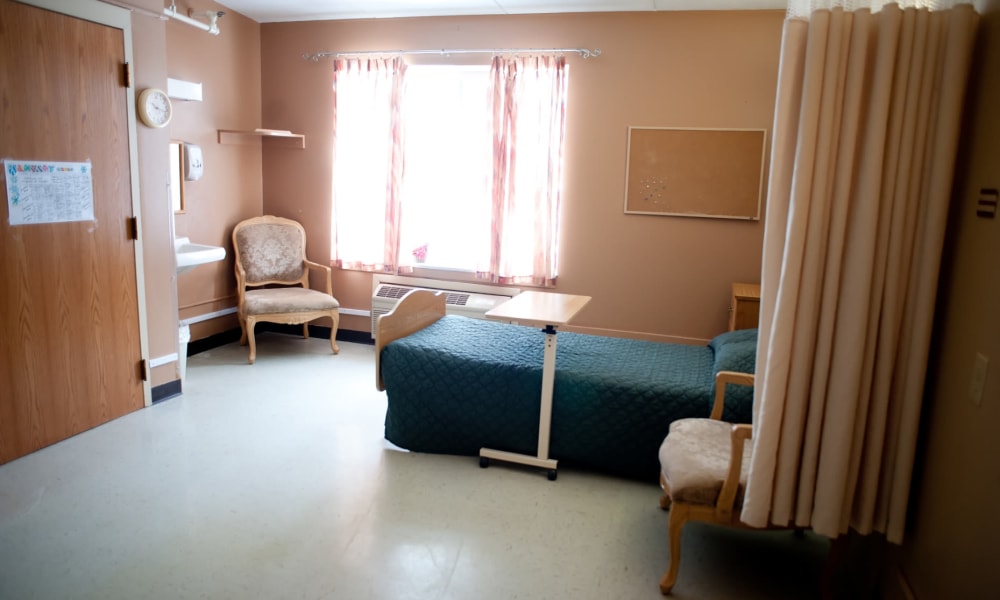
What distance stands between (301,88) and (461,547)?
393 cm

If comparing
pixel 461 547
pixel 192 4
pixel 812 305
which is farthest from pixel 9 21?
pixel 812 305

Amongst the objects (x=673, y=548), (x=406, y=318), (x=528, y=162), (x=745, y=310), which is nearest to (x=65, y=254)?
(x=406, y=318)

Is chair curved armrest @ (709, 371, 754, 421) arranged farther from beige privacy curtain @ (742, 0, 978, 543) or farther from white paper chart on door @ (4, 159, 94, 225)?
white paper chart on door @ (4, 159, 94, 225)

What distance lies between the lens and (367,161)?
5.02 m

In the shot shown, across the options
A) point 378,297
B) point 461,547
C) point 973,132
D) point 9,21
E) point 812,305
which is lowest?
point 461,547

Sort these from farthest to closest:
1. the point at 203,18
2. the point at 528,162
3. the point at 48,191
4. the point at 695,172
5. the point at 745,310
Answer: the point at 528,162, the point at 203,18, the point at 695,172, the point at 745,310, the point at 48,191

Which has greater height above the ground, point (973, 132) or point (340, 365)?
point (973, 132)

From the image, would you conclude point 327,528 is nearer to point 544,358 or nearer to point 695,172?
point 544,358

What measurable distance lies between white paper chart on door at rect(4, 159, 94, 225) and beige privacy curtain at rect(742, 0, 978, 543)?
3.07m

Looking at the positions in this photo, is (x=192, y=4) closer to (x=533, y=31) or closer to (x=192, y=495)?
(x=533, y=31)

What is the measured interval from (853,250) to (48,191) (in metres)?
3.29

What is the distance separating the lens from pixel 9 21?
9.18ft

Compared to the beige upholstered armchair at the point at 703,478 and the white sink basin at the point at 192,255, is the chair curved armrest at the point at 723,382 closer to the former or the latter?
the beige upholstered armchair at the point at 703,478

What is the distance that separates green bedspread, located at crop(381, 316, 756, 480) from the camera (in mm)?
2943
